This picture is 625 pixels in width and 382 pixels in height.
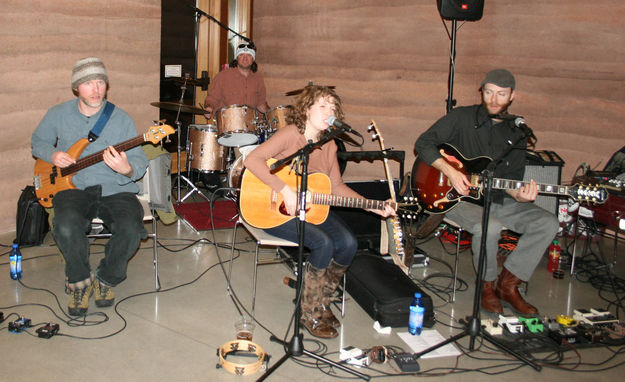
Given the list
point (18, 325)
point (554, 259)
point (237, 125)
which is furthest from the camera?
point (237, 125)

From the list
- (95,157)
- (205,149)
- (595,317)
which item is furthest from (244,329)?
(205,149)

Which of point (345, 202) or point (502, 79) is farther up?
point (502, 79)

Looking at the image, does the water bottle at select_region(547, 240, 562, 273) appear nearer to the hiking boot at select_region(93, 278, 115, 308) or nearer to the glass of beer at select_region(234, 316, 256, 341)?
the glass of beer at select_region(234, 316, 256, 341)

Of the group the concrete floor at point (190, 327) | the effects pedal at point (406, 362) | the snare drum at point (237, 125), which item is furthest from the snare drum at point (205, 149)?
the effects pedal at point (406, 362)

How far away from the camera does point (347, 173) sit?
656 cm

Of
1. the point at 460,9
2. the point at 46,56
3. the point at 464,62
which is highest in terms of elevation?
the point at 460,9

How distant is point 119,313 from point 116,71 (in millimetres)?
2748

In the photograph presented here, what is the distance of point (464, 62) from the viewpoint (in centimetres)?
580

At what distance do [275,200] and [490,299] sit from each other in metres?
1.65

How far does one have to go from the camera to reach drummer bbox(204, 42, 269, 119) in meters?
6.44

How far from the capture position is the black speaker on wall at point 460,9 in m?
4.93

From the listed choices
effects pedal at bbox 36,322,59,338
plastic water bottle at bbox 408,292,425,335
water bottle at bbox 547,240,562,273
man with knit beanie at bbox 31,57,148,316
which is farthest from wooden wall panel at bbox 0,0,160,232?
water bottle at bbox 547,240,562,273

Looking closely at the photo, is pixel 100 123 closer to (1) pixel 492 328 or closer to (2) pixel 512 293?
(1) pixel 492 328

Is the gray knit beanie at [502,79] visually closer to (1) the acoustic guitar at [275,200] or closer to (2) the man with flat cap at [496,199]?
(2) the man with flat cap at [496,199]
